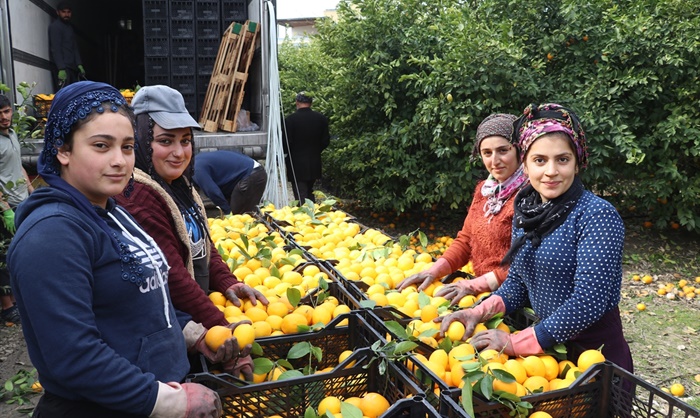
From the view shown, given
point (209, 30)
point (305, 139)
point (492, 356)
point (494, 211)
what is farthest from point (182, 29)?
point (492, 356)

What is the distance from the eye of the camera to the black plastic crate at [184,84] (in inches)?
323

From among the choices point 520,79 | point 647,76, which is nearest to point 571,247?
point 520,79

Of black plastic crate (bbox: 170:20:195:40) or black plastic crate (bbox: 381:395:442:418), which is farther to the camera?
black plastic crate (bbox: 170:20:195:40)

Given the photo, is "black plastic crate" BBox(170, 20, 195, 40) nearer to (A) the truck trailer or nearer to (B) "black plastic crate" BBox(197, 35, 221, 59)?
(A) the truck trailer

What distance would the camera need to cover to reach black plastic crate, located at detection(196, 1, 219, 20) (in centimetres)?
806

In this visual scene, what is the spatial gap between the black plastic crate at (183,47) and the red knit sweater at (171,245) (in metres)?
6.63

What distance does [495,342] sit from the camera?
1.99 metres

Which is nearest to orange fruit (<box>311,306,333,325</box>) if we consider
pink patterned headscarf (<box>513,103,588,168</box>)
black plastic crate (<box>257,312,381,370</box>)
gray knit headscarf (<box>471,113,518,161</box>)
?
black plastic crate (<box>257,312,381,370</box>)

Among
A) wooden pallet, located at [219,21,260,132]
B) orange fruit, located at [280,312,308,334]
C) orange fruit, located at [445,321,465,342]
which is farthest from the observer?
wooden pallet, located at [219,21,260,132]

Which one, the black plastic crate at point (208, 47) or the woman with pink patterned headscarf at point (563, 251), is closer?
the woman with pink patterned headscarf at point (563, 251)

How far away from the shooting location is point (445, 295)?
2557 millimetres

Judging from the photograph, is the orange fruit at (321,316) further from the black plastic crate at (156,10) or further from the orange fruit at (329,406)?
the black plastic crate at (156,10)

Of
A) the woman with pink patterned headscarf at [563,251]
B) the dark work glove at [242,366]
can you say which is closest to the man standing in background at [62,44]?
the dark work glove at [242,366]

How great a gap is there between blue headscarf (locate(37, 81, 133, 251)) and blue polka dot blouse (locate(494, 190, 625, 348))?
149cm
